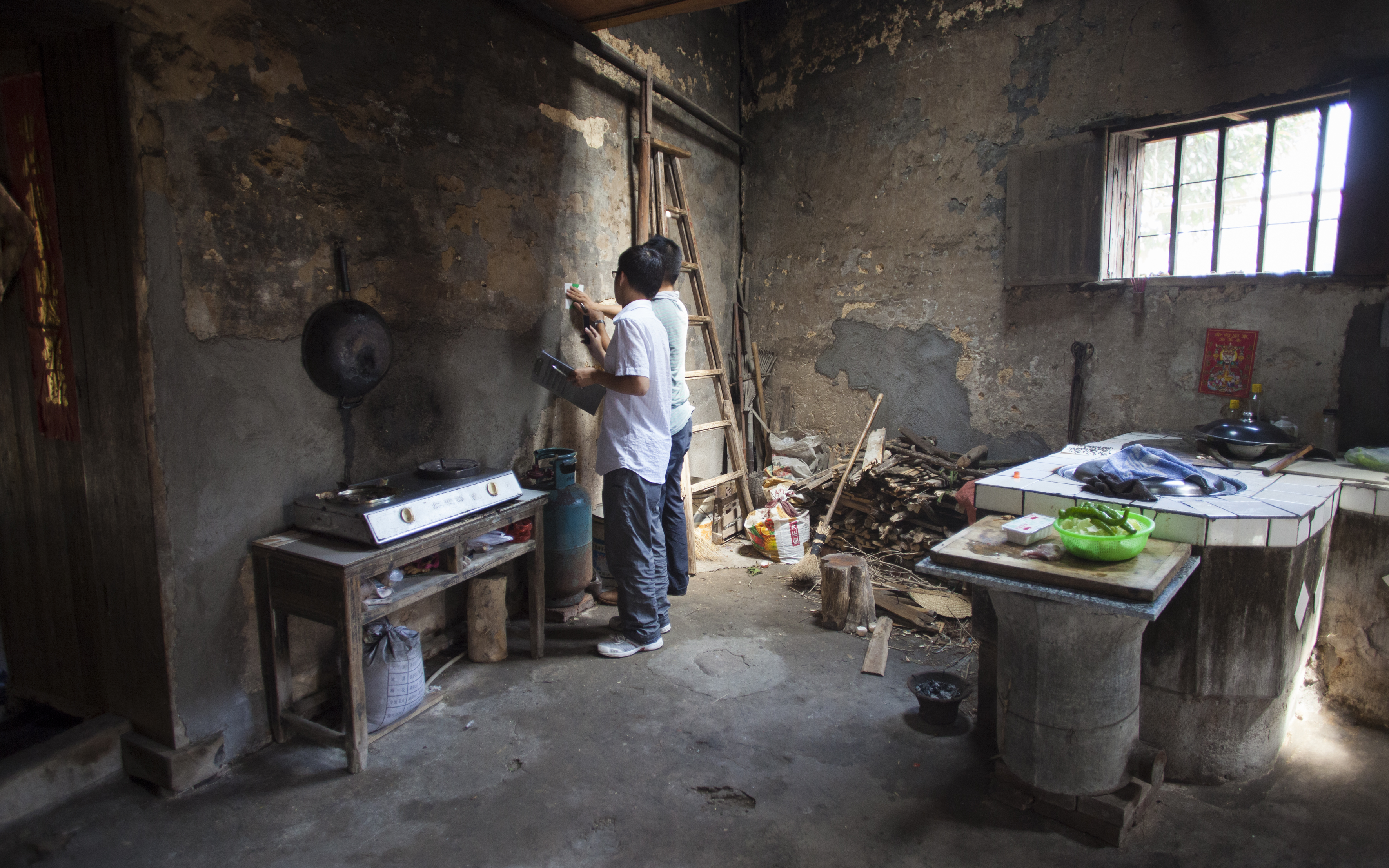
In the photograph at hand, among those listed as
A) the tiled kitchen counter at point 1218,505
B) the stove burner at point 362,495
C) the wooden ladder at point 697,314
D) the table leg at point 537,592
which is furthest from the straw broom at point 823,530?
the stove burner at point 362,495

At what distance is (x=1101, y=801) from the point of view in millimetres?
2439

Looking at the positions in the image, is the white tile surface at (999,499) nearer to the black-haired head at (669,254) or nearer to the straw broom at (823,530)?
the straw broom at (823,530)

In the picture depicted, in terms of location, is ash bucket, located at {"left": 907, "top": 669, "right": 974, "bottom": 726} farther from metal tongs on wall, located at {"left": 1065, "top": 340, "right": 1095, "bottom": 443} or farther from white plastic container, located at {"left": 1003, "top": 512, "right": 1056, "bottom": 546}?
metal tongs on wall, located at {"left": 1065, "top": 340, "right": 1095, "bottom": 443}

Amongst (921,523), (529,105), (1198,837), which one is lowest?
(1198,837)

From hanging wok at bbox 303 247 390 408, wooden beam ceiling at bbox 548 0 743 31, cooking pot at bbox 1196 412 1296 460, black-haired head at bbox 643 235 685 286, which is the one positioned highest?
wooden beam ceiling at bbox 548 0 743 31

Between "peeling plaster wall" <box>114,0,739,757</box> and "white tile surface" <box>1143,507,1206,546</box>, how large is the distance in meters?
3.20

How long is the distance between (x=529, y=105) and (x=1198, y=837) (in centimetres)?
455

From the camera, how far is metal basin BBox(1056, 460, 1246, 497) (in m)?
2.87

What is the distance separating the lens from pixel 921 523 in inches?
201

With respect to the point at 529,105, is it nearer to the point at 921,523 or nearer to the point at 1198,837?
the point at 921,523

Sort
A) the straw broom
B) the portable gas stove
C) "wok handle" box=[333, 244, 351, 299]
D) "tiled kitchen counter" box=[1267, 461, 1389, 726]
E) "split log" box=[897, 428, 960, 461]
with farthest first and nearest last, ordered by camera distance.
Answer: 1. "split log" box=[897, 428, 960, 461]
2. the straw broom
3. "wok handle" box=[333, 244, 351, 299]
4. "tiled kitchen counter" box=[1267, 461, 1389, 726]
5. the portable gas stove

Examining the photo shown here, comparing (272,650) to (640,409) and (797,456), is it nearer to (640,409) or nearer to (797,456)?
(640,409)

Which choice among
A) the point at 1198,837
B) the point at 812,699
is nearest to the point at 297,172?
the point at 812,699

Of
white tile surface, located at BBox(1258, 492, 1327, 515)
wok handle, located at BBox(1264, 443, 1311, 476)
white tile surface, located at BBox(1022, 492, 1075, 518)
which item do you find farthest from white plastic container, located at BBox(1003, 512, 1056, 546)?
wok handle, located at BBox(1264, 443, 1311, 476)
